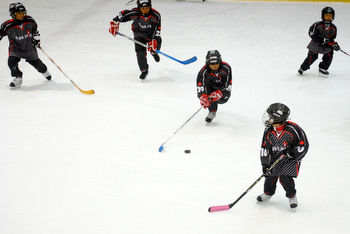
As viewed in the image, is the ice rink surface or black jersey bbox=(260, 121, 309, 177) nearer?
black jersey bbox=(260, 121, 309, 177)

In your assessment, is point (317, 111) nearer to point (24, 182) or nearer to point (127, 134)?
point (127, 134)

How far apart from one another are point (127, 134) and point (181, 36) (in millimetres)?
3218

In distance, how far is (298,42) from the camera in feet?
20.2

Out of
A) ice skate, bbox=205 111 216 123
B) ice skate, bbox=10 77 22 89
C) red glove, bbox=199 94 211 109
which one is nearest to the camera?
red glove, bbox=199 94 211 109

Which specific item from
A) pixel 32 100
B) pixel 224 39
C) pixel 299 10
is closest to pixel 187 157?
pixel 32 100

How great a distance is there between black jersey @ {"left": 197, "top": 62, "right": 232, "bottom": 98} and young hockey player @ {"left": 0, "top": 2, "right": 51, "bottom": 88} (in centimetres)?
210

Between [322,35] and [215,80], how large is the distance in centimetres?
171

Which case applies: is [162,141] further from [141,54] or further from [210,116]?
[141,54]

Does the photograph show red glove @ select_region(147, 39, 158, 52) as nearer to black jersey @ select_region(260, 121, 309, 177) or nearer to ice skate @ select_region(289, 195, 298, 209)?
black jersey @ select_region(260, 121, 309, 177)

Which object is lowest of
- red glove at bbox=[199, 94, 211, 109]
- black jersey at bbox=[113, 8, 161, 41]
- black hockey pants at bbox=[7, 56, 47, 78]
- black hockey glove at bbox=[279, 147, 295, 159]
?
black hockey pants at bbox=[7, 56, 47, 78]

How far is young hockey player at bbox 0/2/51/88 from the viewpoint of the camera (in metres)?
4.39

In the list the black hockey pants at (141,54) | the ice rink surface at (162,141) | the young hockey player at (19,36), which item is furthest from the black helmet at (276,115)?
the young hockey player at (19,36)

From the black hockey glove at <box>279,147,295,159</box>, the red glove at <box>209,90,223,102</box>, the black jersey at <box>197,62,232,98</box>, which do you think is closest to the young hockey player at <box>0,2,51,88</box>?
the black jersey at <box>197,62,232,98</box>

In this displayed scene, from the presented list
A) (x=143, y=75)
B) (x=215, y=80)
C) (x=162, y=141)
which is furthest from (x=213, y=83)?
(x=143, y=75)
